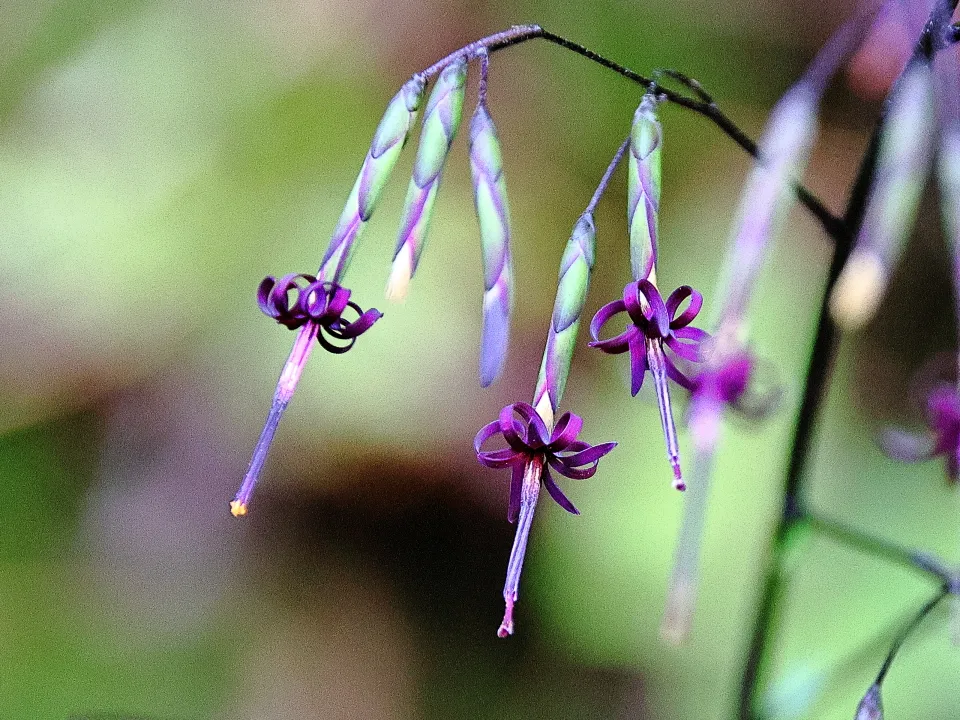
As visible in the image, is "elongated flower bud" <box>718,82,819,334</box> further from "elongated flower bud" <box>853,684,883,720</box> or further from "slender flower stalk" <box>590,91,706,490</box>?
"elongated flower bud" <box>853,684,883,720</box>

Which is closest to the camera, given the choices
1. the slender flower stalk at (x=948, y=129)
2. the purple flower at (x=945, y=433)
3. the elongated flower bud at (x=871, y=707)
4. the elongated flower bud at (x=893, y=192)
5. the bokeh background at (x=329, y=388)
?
the elongated flower bud at (x=893, y=192)

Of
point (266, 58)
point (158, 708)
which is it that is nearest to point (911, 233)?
point (266, 58)

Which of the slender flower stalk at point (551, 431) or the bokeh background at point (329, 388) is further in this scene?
the bokeh background at point (329, 388)

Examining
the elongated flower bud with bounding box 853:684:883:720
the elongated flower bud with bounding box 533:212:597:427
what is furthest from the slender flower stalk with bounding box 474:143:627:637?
the elongated flower bud with bounding box 853:684:883:720

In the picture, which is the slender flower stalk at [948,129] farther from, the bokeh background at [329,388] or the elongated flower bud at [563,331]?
the bokeh background at [329,388]

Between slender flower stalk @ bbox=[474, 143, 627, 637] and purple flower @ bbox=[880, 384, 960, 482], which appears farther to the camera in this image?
purple flower @ bbox=[880, 384, 960, 482]

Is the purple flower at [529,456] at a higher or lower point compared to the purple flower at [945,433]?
lower

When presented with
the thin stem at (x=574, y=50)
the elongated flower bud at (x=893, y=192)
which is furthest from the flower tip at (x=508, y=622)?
the thin stem at (x=574, y=50)

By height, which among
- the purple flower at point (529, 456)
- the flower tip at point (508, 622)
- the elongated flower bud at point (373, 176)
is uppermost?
the elongated flower bud at point (373, 176)
